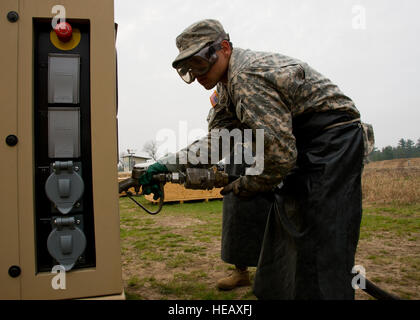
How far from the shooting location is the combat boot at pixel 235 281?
229cm

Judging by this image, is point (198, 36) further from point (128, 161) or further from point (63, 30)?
point (128, 161)

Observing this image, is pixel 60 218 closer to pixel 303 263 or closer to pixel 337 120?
pixel 303 263

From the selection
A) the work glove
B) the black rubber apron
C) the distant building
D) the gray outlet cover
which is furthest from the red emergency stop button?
the distant building

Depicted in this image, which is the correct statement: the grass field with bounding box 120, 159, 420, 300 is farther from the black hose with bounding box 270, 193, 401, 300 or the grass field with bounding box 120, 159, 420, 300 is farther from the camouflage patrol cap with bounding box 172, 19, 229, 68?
the camouflage patrol cap with bounding box 172, 19, 229, 68

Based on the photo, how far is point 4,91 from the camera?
116 centimetres

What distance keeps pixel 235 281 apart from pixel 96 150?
1641 mm

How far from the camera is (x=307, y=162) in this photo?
1539 millimetres

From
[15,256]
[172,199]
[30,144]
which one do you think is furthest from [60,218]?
[172,199]

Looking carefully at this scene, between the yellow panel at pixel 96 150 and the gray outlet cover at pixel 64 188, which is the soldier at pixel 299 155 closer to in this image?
the yellow panel at pixel 96 150

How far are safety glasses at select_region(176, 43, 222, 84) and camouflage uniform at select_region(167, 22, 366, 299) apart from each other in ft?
0.36

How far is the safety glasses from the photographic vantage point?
165 cm

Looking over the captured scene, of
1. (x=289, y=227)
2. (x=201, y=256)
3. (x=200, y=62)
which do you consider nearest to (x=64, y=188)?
(x=200, y=62)

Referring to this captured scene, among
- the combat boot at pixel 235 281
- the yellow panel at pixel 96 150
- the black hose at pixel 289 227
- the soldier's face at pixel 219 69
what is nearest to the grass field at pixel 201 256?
the combat boot at pixel 235 281
